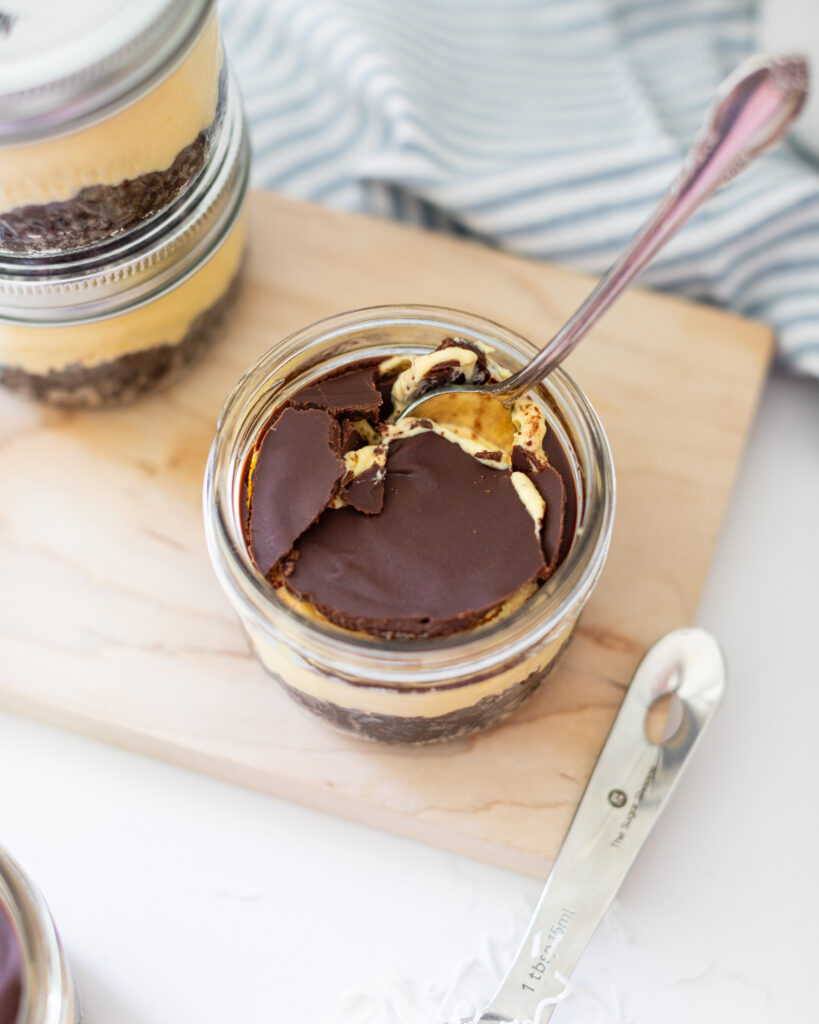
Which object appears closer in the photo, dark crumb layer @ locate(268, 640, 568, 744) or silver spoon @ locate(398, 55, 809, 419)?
silver spoon @ locate(398, 55, 809, 419)

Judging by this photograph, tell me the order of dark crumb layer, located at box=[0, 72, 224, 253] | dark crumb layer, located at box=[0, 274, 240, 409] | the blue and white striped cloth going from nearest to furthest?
dark crumb layer, located at box=[0, 72, 224, 253] < dark crumb layer, located at box=[0, 274, 240, 409] < the blue and white striped cloth

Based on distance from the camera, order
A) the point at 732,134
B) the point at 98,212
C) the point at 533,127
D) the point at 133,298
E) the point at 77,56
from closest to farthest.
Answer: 1. the point at 732,134
2. the point at 77,56
3. the point at 98,212
4. the point at 133,298
5. the point at 533,127

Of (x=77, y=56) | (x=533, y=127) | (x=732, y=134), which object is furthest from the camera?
(x=533, y=127)

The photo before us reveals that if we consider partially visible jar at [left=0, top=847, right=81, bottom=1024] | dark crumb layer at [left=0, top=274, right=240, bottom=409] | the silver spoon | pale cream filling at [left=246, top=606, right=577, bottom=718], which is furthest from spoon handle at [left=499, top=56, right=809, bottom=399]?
partially visible jar at [left=0, top=847, right=81, bottom=1024]

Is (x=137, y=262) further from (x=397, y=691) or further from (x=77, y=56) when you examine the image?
(x=397, y=691)

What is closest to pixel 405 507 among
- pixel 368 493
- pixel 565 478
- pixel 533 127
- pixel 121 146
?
pixel 368 493

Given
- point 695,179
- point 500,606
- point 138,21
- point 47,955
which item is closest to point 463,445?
point 500,606

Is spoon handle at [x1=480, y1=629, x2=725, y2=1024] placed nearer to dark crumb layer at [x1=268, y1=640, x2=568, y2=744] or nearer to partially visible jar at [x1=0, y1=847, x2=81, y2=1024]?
dark crumb layer at [x1=268, y1=640, x2=568, y2=744]
